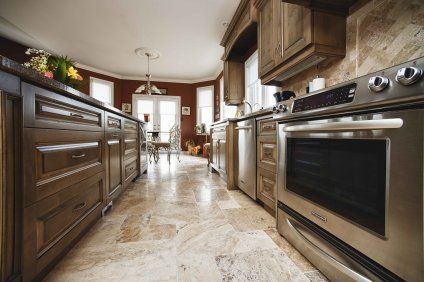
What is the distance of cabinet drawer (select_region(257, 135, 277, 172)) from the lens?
1.58 metres

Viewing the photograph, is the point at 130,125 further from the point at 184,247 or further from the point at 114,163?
the point at 184,247

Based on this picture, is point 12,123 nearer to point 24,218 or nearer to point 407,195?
point 24,218

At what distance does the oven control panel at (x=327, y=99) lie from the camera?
79 centimetres

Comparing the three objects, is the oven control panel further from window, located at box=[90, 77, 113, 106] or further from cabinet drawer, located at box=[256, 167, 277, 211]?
window, located at box=[90, 77, 113, 106]

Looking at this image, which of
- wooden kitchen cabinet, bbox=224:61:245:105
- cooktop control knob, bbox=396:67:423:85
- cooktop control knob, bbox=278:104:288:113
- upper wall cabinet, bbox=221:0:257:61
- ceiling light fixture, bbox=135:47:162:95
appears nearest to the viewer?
cooktop control knob, bbox=396:67:423:85

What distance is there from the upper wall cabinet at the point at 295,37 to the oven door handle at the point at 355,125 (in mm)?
798

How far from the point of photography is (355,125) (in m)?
0.76

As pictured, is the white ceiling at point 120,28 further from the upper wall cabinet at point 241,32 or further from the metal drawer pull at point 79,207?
the metal drawer pull at point 79,207

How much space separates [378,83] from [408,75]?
9cm

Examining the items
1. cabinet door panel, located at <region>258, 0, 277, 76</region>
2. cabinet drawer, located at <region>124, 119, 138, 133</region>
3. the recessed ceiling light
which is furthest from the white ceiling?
cabinet drawer, located at <region>124, 119, 138, 133</region>

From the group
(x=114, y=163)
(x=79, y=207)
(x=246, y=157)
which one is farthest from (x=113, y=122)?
(x=246, y=157)

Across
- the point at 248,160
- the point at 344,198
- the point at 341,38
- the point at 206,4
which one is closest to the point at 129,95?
the point at 206,4

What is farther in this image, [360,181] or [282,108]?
[282,108]

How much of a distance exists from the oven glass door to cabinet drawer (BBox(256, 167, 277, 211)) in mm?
403
